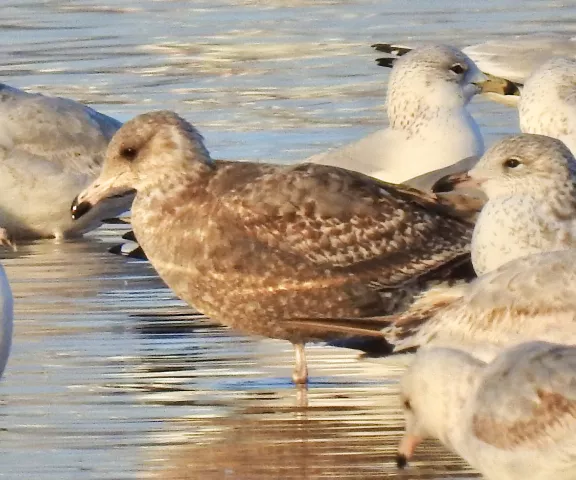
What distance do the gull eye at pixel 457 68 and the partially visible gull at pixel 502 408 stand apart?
487cm

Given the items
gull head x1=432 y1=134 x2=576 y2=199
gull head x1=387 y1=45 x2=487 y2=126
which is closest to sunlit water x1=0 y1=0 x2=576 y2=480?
gull head x1=432 y1=134 x2=576 y2=199

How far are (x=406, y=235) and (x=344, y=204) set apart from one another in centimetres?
29

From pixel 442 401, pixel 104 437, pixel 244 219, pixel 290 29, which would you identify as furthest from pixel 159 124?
pixel 290 29

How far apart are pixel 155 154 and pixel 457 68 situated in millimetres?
3312

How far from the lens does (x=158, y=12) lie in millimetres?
18719

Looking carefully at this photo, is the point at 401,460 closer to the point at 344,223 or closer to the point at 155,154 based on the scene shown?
the point at 344,223

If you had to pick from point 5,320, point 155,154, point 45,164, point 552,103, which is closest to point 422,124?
point 552,103

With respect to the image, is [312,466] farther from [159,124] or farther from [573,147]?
[573,147]

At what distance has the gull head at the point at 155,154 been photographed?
859cm

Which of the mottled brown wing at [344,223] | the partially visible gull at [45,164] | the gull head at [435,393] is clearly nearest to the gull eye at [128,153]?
the mottled brown wing at [344,223]

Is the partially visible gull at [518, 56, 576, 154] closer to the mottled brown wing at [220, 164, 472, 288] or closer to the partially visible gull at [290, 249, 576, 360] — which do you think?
the mottled brown wing at [220, 164, 472, 288]

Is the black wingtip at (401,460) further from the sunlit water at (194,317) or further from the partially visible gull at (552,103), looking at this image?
the partially visible gull at (552,103)

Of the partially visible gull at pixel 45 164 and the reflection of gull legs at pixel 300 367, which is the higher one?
the reflection of gull legs at pixel 300 367

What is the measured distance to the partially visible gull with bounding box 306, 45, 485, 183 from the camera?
11.0m
